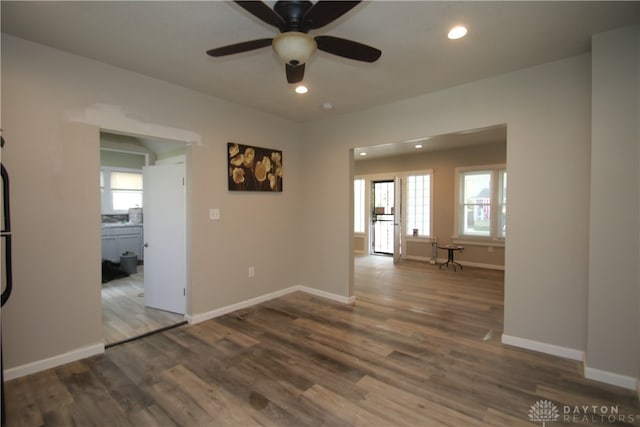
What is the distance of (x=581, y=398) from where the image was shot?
2164 millimetres

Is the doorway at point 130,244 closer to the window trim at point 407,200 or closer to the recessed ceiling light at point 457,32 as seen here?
the recessed ceiling light at point 457,32

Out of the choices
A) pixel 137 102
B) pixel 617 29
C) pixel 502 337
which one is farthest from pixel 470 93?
pixel 137 102

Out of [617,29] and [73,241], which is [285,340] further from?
[617,29]

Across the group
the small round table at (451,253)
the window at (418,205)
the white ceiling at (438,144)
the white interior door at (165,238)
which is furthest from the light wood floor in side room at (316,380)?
the window at (418,205)

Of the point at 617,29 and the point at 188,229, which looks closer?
the point at 617,29

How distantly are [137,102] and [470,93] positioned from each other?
11.0 feet

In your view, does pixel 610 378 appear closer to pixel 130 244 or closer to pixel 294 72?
pixel 294 72

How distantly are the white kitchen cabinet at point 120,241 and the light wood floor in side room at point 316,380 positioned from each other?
4107mm

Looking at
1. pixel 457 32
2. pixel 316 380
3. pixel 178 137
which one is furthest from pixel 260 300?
pixel 457 32

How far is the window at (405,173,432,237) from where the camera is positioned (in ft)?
24.4

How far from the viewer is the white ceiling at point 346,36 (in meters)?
1.99

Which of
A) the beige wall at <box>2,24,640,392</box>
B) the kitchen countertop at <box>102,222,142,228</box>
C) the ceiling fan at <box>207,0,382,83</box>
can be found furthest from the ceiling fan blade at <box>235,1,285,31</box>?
the kitchen countertop at <box>102,222,142,228</box>

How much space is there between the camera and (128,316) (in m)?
3.69

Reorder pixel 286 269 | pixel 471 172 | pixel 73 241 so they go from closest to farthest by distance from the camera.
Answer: pixel 73 241, pixel 286 269, pixel 471 172
